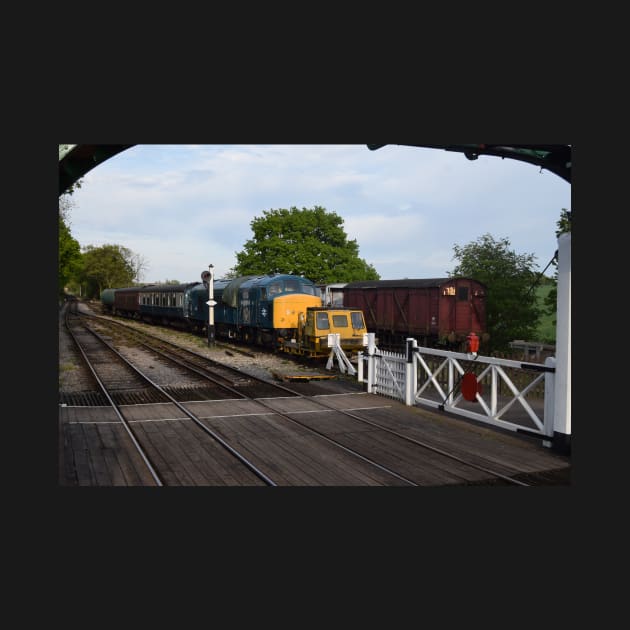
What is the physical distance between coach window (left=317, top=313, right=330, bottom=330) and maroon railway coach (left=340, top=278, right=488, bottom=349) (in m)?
4.77

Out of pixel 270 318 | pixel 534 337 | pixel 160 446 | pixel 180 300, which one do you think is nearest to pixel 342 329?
pixel 270 318

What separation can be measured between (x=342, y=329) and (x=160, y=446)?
9.49 m

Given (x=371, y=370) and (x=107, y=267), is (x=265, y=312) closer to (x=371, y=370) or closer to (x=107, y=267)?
(x=107, y=267)

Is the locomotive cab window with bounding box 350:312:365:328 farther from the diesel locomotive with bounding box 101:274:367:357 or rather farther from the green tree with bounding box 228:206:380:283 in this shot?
the green tree with bounding box 228:206:380:283

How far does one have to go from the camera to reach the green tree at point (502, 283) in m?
18.3

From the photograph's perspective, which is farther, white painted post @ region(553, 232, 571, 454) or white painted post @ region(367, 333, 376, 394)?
white painted post @ region(367, 333, 376, 394)

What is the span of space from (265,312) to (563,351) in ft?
43.5

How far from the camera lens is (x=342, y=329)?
16812 mm

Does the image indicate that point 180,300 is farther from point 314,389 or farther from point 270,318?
point 314,389

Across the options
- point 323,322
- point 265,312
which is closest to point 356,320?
point 323,322

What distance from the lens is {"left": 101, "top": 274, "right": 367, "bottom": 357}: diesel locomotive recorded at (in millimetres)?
16859

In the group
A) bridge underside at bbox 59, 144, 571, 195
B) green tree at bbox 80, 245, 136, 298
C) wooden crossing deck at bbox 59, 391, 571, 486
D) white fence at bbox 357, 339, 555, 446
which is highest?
bridge underside at bbox 59, 144, 571, 195

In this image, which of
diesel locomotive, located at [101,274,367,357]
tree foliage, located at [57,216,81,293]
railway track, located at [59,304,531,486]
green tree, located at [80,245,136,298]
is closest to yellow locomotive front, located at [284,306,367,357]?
diesel locomotive, located at [101,274,367,357]

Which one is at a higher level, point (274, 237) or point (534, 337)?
point (274, 237)
